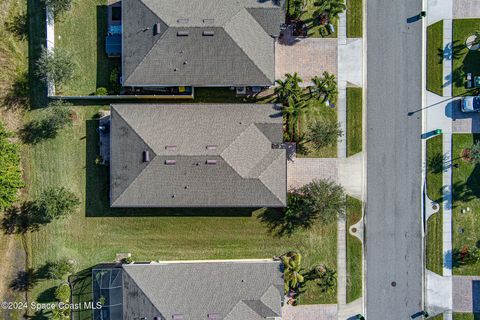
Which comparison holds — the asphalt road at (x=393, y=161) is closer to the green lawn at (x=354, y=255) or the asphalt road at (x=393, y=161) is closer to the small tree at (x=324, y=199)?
the green lawn at (x=354, y=255)

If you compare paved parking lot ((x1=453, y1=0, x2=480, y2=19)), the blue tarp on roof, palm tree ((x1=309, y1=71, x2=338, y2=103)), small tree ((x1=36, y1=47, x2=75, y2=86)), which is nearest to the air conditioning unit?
palm tree ((x1=309, y1=71, x2=338, y2=103))

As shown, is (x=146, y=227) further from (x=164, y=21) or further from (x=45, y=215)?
(x=164, y=21)

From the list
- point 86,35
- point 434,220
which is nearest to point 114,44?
point 86,35

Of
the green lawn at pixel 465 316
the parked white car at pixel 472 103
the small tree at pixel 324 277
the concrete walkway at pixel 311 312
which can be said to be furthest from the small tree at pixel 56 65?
the green lawn at pixel 465 316

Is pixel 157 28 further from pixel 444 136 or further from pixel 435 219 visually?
pixel 435 219

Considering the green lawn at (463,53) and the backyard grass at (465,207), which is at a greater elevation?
the green lawn at (463,53)

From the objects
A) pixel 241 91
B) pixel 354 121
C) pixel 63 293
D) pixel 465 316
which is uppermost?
pixel 241 91
